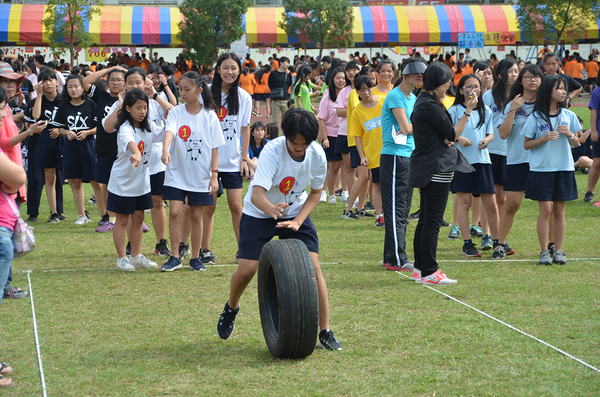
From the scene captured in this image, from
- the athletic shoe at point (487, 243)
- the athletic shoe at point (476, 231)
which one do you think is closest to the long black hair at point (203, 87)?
the athletic shoe at point (487, 243)

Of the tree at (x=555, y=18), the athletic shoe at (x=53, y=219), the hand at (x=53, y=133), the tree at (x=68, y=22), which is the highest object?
the tree at (x=555, y=18)

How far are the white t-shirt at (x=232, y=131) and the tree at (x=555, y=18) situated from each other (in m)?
29.1

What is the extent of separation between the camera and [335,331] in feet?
15.8

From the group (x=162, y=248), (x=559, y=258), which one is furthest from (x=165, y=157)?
(x=559, y=258)

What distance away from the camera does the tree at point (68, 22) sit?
1139 inches

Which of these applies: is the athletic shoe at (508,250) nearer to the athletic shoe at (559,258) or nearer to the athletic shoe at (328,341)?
the athletic shoe at (559,258)

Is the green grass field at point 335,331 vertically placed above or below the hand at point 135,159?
below

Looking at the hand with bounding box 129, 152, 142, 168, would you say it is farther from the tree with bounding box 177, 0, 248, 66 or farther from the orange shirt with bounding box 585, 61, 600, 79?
the tree with bounding box 177, 0, 248, 66

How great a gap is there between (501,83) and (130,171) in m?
4.52

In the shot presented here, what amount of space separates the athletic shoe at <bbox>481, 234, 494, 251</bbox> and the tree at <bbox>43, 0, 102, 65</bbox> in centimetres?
2531

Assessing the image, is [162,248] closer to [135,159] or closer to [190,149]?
[190,149]

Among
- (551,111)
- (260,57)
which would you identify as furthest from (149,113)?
(260,57)

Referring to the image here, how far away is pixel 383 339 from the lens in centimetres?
458

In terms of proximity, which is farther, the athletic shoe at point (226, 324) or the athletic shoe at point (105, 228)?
the athletic shoe at point (105, 228)
